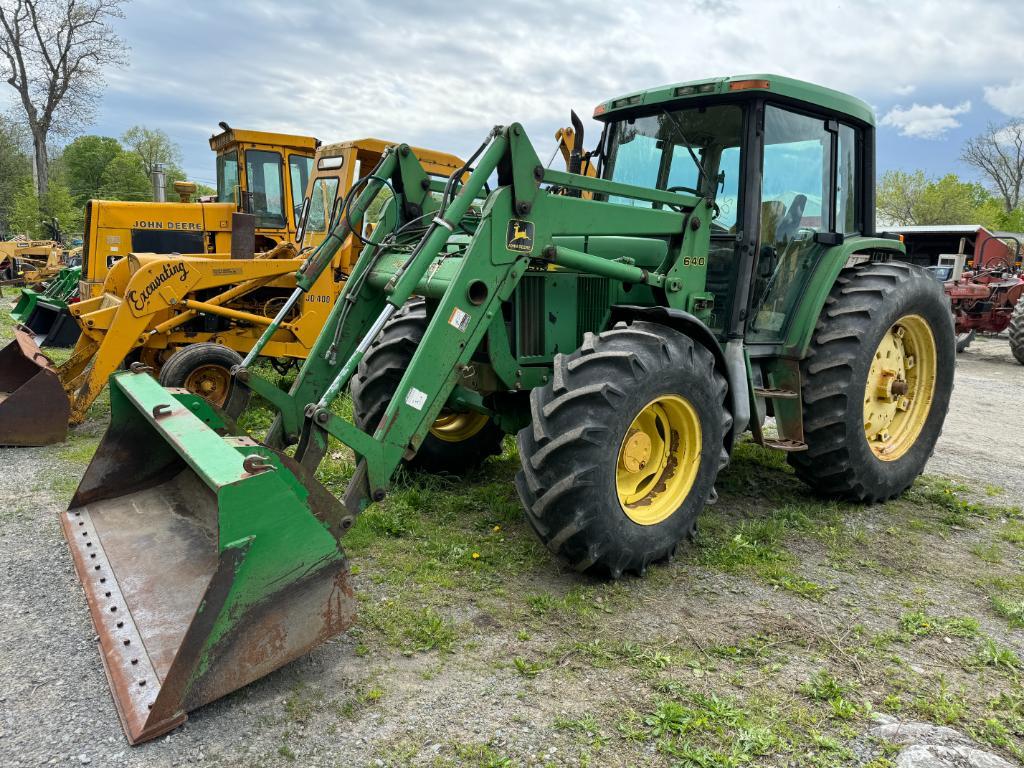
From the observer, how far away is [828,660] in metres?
3.13

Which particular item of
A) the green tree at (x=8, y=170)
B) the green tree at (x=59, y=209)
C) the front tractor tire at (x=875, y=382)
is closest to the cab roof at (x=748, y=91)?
the front tractor tire at (x=875, y=382)

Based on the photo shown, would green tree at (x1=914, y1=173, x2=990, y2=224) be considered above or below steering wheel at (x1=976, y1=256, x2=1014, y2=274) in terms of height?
above

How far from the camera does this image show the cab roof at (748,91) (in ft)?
14.1

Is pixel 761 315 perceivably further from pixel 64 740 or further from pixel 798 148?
pixel 64 740

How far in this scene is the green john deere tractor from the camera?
2.76m

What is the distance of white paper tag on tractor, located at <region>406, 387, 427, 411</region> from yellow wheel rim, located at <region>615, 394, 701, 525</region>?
1.01 meters

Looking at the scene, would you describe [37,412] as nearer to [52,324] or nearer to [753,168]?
[52,324]

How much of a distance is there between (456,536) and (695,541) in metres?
1.33

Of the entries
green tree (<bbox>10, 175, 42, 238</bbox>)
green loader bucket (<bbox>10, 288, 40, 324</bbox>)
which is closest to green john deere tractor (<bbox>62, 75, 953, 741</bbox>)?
green loader bucket (<bbox>10, 288, 40, 324</bbox>)

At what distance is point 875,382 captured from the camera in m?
5.04

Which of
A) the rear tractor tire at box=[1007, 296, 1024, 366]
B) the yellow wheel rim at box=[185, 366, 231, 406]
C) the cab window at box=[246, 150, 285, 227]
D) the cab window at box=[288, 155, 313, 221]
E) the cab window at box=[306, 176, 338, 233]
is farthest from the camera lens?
the rear tractor tire at box=[1007, 296, 1024, 366]

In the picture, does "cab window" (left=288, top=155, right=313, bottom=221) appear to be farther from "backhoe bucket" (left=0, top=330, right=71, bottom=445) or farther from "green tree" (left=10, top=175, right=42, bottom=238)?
"green tree" (left=10, top=175, right=42, bottom=238)

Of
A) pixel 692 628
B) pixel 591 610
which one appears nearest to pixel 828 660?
pixel 692 628

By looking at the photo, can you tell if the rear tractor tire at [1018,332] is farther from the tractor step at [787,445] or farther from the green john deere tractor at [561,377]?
the tractor step at [787,445]
